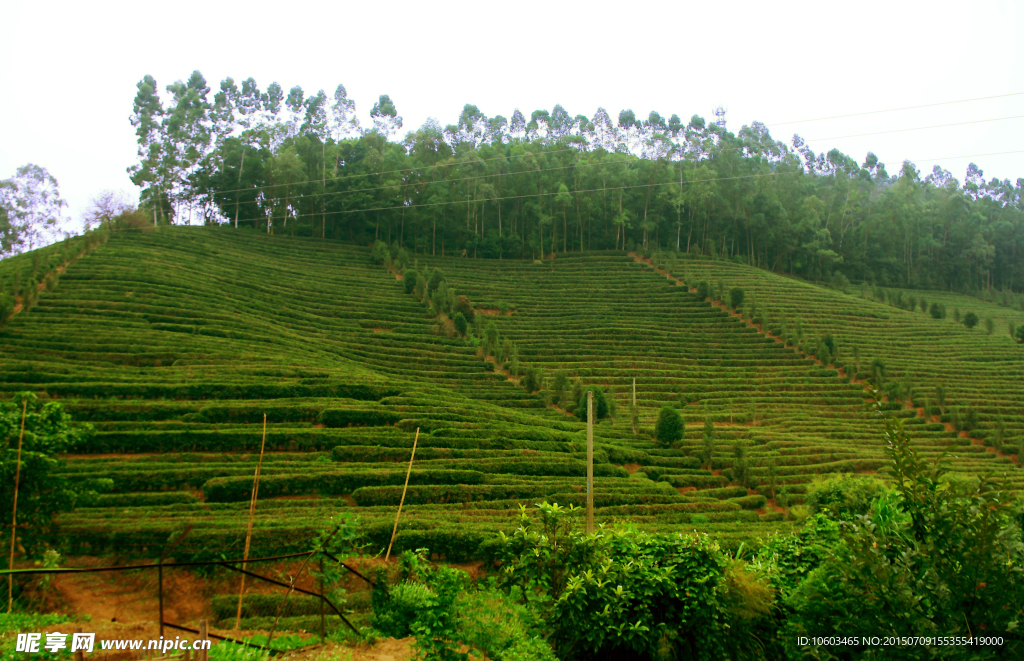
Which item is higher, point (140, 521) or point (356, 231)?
point (356, 231)

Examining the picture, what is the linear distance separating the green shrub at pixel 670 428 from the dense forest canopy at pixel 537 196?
37.5 meters

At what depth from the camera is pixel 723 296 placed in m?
52.5

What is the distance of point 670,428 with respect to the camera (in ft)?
99.1

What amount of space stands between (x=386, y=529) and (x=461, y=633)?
938 centimetres

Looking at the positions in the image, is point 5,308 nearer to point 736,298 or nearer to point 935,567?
point 935,567

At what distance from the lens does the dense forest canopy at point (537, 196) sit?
6569cm

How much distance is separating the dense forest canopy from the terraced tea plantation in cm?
840

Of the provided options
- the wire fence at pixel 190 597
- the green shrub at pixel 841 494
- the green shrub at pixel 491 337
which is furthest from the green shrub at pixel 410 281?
the wire fence at pixel 190 597

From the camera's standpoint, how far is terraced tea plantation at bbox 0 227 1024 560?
711 inches

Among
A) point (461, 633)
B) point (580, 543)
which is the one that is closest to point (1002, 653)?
point (580, 543)

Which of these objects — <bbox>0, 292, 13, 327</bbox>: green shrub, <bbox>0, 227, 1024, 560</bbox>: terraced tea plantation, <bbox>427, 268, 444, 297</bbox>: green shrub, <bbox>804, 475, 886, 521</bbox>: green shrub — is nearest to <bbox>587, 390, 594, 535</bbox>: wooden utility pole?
<bbox>0, 227, 1024, 560</bbox>: terraced tea plantation

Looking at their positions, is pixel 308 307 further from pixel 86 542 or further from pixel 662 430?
pixel 86 542

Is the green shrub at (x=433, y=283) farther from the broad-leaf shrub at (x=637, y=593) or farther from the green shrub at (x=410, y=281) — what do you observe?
the broad-leaf shrub at (x=637, y=593)

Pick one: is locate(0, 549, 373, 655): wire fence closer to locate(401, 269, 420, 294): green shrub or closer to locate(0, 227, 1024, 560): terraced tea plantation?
locate(0, 227, 1024, 560): terraced tea plantation
